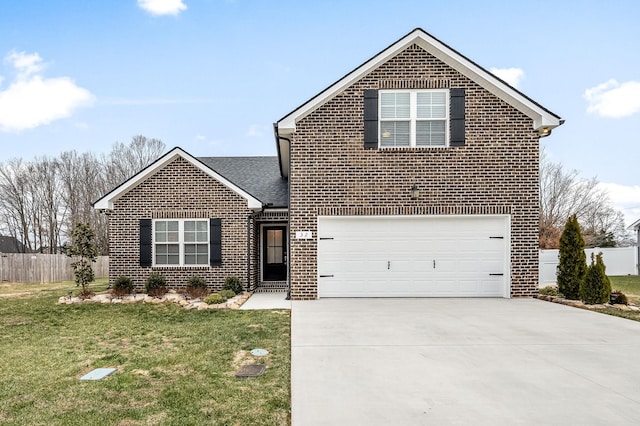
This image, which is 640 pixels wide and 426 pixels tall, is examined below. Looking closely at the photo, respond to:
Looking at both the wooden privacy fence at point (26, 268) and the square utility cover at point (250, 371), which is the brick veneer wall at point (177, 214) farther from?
the wooden privacy fence at point (26, 268)

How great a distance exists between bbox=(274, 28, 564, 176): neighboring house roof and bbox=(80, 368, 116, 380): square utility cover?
6757 millimetres

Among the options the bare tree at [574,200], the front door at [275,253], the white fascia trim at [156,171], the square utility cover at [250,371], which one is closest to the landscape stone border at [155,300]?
the white fascia trim at [156,171]

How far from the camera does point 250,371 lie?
4434 mm

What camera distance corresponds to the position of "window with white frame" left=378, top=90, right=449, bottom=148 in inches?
390

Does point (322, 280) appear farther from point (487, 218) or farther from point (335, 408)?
point (335, 408)

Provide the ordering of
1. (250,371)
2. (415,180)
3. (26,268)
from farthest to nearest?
(26,268) < (415,180) < (250,371)

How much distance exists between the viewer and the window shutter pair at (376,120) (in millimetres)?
9828

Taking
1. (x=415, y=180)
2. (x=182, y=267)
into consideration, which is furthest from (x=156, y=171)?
(x=415, y=180)

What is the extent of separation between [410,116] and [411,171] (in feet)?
4.74

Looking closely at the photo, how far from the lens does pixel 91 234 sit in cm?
1136

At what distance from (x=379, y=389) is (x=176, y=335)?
398 cm

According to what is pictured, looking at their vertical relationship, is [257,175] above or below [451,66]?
below

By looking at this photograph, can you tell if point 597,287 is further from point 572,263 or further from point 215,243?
point 215,243

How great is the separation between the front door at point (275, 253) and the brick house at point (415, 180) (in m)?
3.96
